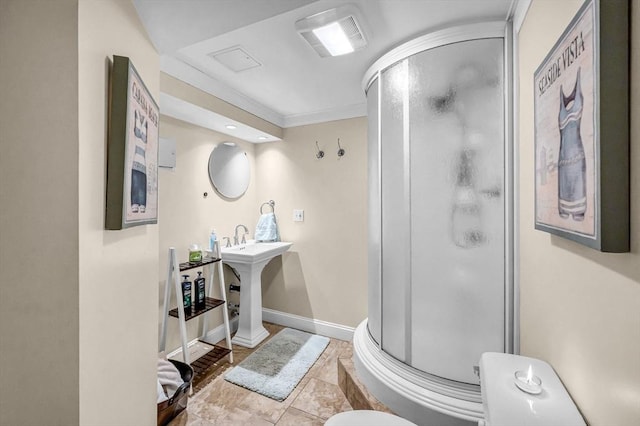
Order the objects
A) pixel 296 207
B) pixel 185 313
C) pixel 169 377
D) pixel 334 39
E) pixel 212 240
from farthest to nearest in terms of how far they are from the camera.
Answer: pixel 296 207 → pixel 212 240 → pixel 185 313 → pixel 169 377 → pixel 334 39

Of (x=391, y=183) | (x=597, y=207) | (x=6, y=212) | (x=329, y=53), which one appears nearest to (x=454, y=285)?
(x=391, y=183)

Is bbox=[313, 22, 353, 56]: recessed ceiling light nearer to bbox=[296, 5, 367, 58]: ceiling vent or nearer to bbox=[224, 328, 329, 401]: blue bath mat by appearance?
bbox=[296, 5, 367, 58]: ceiling vent

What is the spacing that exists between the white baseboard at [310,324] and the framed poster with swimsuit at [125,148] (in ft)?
7.53

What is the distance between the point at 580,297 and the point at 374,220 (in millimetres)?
1275

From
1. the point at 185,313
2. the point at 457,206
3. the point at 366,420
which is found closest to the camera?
the point at 366,420

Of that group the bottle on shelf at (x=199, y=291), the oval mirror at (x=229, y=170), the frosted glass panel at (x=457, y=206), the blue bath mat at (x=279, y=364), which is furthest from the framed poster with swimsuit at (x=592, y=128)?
the oval mirror at (x=229, y=170)

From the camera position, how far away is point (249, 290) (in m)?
2.76

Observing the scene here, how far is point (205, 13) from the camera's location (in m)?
1.02

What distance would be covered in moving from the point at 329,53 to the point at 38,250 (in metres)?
1.72

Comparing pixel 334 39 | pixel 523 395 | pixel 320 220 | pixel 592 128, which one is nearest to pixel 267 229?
pixel 320 220

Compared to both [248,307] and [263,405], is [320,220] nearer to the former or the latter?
[248,307]

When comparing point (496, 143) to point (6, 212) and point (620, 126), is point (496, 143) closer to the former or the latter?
point (620, 126)

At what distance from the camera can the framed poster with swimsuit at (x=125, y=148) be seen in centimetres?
85

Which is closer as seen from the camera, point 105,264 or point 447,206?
point 105,264
